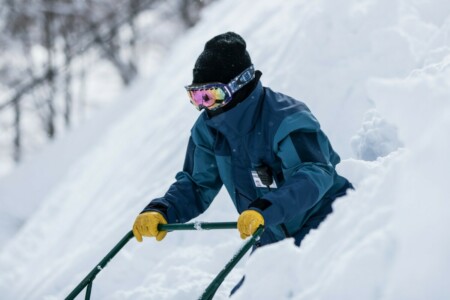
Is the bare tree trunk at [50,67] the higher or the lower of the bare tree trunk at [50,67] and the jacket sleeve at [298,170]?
the higher

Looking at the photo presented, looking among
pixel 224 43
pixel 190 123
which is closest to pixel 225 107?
pixel 224 43

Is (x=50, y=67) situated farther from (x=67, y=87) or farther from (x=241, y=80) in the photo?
(x=241, y=80)

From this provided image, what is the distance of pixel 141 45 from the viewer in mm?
22469

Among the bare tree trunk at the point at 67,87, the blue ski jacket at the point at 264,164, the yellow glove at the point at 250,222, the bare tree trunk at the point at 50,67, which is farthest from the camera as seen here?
the bare tree trunk at the point at 67,87

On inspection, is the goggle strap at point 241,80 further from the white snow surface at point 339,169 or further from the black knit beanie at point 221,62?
the white snow surface at point 339,169

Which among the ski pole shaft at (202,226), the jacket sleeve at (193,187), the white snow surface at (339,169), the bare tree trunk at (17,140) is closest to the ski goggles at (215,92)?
the jacket sleeve at (193,187)

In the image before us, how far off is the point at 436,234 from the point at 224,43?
1413mm

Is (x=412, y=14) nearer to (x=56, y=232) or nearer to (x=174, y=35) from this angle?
(x=56, y=232)

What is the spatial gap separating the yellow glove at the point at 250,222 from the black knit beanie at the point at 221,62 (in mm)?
700

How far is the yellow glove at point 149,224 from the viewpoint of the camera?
3.03m

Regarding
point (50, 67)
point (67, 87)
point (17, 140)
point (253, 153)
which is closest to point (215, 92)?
point (253, 153)

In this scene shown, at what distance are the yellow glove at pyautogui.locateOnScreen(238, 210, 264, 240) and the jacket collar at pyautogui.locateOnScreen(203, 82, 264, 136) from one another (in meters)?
0.51

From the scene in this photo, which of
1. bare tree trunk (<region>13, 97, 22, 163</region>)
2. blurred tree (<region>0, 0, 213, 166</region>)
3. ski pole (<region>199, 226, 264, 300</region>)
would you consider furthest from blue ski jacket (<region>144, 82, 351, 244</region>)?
bare tree trunk (<region>13, 97, 22, 163</region>)

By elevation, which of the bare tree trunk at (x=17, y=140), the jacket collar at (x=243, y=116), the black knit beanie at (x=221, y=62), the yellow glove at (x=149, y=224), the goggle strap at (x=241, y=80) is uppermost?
the bare tree trunk at (x=17, y=140)
